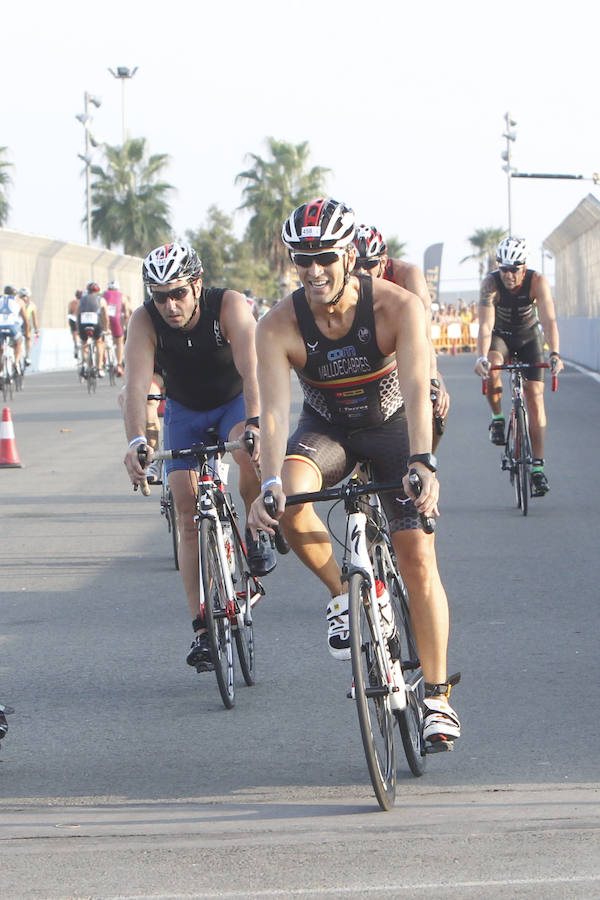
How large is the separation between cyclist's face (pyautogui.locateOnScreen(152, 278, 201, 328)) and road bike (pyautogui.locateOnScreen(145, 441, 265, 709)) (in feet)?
1.94

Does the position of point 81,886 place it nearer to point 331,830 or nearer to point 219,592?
point 331,830

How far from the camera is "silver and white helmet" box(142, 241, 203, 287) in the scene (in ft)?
22.5

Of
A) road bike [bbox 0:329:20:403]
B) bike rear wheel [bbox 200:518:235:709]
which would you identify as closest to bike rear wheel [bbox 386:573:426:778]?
bike rear wheel [bbox 200:518:235:709]

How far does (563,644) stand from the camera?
737 cm

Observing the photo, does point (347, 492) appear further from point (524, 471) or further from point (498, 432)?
point (498, 432)

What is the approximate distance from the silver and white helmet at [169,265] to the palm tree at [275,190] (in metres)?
77.6

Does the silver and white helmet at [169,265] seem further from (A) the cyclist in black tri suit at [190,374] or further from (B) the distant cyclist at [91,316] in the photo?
(B) the distant cyclist at [91,316]

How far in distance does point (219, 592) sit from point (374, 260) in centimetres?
247

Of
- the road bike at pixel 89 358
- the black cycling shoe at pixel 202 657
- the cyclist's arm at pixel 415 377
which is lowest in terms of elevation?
the black cycling shoe at pixel 202 657

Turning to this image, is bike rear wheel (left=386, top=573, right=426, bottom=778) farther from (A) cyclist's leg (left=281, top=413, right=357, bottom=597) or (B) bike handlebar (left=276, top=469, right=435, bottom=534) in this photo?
(B) bike handlebar (left=276, top=469, right=435, bottom=534)

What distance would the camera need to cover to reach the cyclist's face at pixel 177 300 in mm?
6906

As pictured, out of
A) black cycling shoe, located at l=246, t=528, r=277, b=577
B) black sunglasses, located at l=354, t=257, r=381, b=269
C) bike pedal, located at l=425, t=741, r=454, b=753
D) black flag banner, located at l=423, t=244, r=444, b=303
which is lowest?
bike pedal, located at l=425, t=741, r=454, b=753

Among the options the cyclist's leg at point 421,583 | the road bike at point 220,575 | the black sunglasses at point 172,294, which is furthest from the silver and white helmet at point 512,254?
the cyclist's leg at point 421,583

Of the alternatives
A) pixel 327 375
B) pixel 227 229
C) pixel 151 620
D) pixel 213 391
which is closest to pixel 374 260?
pixel 213 391
